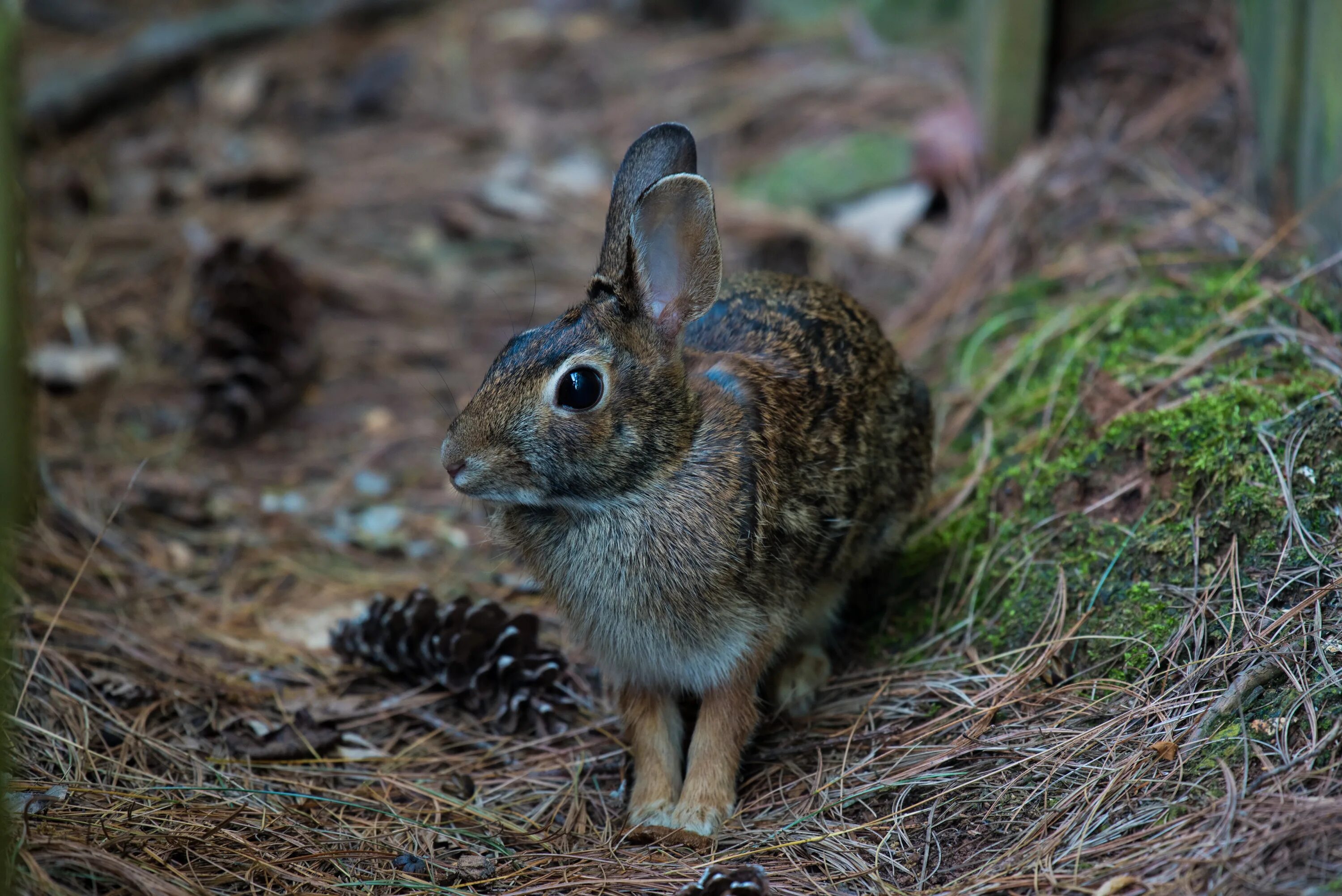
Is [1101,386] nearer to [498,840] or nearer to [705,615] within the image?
[705,615]

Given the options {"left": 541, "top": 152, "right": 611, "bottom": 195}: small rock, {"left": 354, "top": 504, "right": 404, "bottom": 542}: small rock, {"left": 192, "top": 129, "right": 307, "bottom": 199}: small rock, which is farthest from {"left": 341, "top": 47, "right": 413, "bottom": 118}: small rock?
{"left": 354, "top": 504, "right": 404, "bottom": 542}: small rock

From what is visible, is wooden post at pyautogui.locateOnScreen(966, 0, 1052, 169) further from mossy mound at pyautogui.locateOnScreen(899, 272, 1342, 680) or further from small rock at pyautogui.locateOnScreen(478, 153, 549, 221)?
small rock at pyautogui.locateOnScreen(478, 153, 549, 221)

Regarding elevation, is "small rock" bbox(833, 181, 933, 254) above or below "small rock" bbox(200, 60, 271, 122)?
below

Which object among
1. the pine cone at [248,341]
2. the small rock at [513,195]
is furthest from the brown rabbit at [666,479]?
the small rock at [513,195]

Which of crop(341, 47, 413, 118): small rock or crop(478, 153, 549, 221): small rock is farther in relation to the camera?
crop(341, 47, 413, 118): small rock

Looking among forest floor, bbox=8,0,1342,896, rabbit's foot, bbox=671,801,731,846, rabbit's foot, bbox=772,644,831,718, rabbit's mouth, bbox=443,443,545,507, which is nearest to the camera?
forest floor, bbox=8,0,1342,896

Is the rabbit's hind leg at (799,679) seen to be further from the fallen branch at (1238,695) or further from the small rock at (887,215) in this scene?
the small rock at (887,215)
